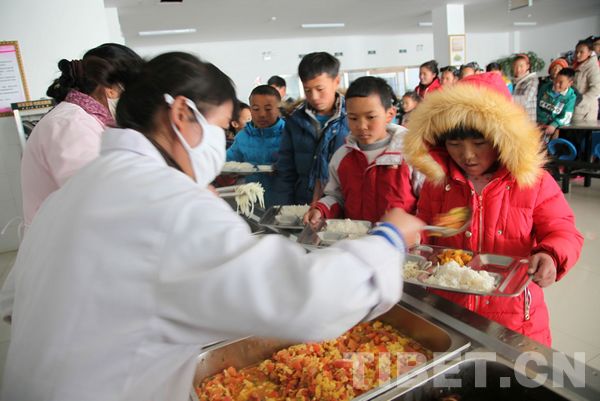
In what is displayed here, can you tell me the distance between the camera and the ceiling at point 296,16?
7.44m

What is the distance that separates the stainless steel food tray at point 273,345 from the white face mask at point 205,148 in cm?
59

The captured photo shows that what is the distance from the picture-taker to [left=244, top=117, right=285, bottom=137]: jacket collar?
2939mm

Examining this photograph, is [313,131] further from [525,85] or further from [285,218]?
[525,85]

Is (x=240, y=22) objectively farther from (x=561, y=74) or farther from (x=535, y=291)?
(x=535, y=291)

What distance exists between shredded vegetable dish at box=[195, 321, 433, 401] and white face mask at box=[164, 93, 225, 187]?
0.65 metres

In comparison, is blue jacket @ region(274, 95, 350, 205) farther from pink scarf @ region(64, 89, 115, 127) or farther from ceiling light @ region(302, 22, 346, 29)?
ceiling light @ region(302, 22, 346, 29)

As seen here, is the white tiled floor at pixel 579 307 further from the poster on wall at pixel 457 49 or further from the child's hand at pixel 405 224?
the poster on wall at pixel 457 49

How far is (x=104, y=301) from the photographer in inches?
23.2

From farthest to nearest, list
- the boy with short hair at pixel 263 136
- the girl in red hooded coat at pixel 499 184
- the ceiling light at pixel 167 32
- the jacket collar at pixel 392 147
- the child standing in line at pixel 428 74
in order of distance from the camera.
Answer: the ceiling light at pixel 167 32
the child standing in line at pixel 428 74
the boy with short hair at pixel 263 136
the jacket collar at pixel 392 147
the girl in red hooded coat at pixel 499 184

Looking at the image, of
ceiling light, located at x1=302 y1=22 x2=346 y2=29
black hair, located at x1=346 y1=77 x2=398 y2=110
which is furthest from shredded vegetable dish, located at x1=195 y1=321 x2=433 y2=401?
ceiling light, located at x1=302 y1=22 x2=346 y2=29

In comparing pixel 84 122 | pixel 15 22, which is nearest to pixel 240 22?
pixel 15 22

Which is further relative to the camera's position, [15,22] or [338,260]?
[15,22]

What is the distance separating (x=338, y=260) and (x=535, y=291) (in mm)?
1101

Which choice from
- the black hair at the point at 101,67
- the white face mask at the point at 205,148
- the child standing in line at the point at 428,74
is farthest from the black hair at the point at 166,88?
the child standing in line at the point at 428,74
